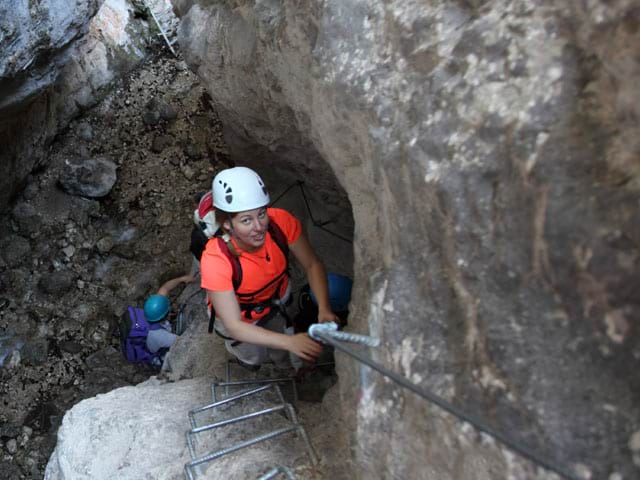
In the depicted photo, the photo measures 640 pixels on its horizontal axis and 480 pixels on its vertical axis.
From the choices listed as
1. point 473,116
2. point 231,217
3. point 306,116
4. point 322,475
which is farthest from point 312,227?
point 473,116

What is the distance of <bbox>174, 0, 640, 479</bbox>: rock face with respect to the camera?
4.82ft

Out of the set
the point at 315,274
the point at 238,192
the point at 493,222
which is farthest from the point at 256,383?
the point at 493,222

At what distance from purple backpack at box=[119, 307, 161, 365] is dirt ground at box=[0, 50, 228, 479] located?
239 mm

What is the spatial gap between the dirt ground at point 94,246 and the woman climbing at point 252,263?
3.10 meters

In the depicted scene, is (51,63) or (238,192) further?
(51,63)

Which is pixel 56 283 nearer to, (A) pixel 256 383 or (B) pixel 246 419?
(A) pixel 256 383

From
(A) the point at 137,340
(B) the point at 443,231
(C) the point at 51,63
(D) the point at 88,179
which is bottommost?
(A) the point at 137,340

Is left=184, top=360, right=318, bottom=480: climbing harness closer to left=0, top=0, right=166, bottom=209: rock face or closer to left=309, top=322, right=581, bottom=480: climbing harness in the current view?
left=309, top=322, right=581, bottom=480: climbing harness

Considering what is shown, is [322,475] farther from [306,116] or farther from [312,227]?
[312,227]

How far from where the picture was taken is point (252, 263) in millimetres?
3195

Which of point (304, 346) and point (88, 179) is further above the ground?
point (88, 179)

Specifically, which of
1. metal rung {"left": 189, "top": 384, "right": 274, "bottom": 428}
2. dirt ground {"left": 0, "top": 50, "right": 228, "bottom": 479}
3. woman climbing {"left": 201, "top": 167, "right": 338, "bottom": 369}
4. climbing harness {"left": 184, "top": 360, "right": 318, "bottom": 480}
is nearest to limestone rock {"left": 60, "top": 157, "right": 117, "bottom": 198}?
dirt ground {"left": 0, "top": 50, "right": 228, "bottom": 479}

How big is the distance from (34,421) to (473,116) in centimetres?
536

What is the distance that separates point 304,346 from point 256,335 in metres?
0.25
